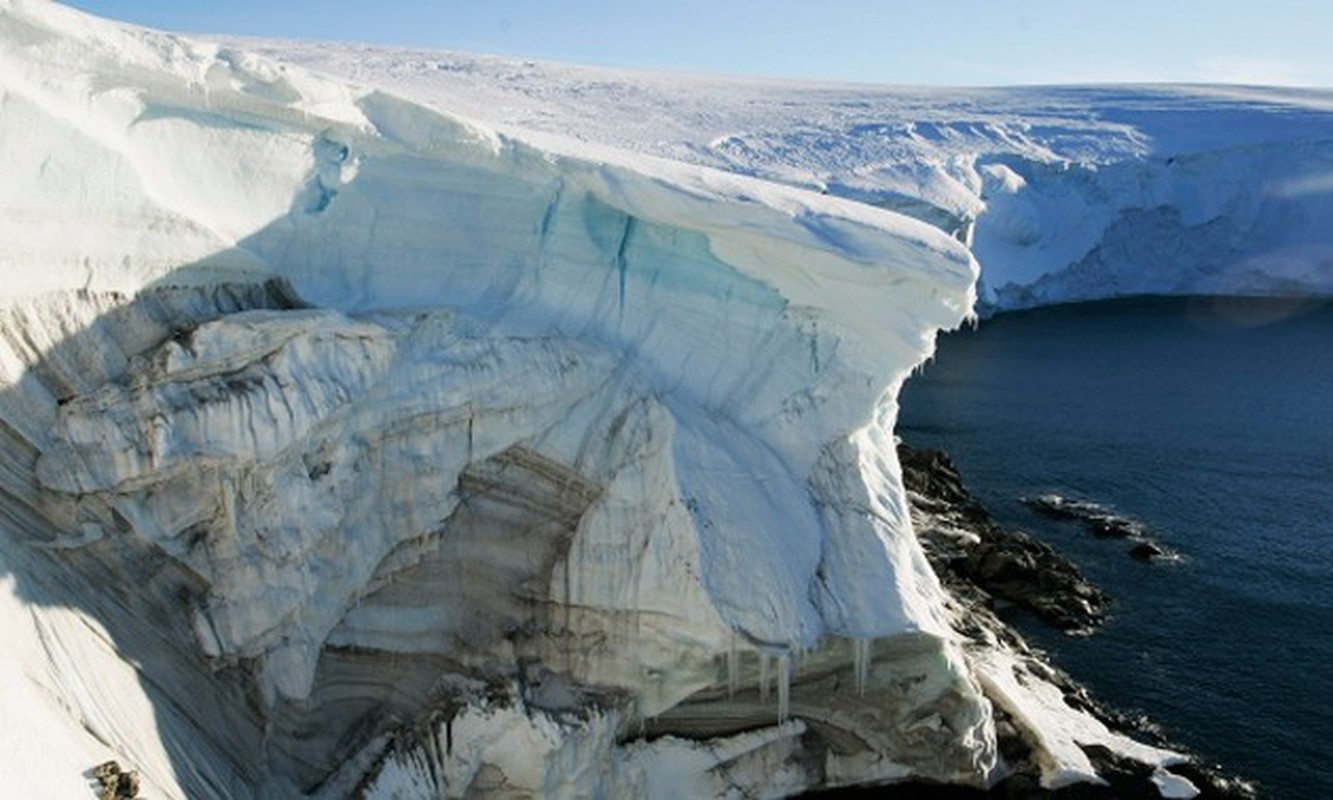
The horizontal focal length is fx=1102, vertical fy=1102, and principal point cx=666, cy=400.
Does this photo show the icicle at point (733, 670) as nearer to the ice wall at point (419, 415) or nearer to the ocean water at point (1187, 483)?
the ice wall at point (419, 415)

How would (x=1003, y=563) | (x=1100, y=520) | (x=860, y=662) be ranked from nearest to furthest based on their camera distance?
(x=860, y=662), (x=1003, y=563), (x=1100, y=520)

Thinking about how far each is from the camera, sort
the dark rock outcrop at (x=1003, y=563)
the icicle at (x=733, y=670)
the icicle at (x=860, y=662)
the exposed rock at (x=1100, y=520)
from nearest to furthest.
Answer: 1. the icicle at (x=733, y=670)
2. the icicle at (x=860, y=662)
3. the dark rock outcrop at (x=1003, y=563)
4. the exposed rock at (x=1100, y=520)

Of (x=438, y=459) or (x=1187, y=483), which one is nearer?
(x=438, y=459)

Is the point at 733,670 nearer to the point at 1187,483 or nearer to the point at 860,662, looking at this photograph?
the point at 860,662

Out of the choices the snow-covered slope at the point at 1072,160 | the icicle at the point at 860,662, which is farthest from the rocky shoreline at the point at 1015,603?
the snow-covered slope at the point at 1072,160

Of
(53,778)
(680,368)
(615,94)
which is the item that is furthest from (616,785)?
(615,94)

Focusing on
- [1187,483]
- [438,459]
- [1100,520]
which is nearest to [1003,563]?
[1100,520]

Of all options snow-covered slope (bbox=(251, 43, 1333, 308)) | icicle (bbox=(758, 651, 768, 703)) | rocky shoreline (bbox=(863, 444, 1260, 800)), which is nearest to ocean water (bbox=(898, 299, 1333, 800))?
rocky shoreline (bbox=(863, 444, 1260, 800))
